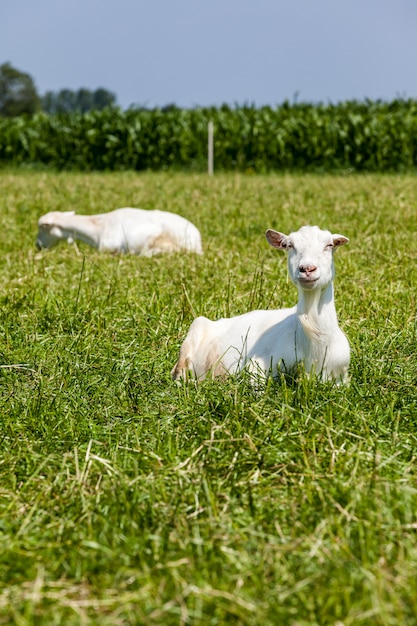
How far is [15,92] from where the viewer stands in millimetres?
97250

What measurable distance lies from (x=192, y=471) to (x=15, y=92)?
327ft

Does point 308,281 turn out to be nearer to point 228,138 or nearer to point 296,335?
point 296,335

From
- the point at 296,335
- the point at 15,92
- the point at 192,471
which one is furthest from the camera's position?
the point at 15,92

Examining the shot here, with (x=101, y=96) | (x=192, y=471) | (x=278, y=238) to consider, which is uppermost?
(x=101, y=96)

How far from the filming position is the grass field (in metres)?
2.73

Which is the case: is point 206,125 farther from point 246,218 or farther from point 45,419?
point 45,419

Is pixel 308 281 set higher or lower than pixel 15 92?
lower

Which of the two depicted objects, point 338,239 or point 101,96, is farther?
point 101,96

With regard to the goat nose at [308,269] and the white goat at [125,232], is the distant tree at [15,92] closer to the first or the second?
the white goat at [125,232]

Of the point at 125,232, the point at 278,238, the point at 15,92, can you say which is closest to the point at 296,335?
the point at 278,238

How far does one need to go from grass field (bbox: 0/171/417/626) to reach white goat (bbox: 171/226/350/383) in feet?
0.53

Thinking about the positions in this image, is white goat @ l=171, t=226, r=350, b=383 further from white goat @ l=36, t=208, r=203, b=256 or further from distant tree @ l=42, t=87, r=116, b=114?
distant tree @ l=42, t=87, r=116, b=114

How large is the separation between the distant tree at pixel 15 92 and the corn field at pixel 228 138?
72.9 m

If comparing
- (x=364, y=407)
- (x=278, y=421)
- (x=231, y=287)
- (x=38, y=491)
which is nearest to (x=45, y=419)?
(x=38, y=491)
